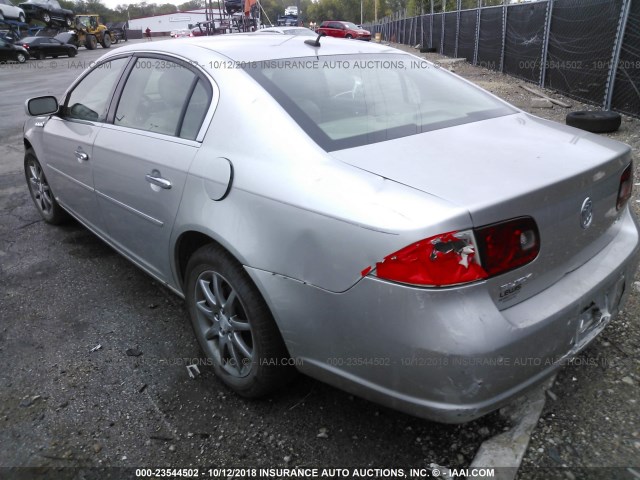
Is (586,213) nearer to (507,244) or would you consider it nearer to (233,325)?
(507,244)

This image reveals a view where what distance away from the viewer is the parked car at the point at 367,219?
1.71 m

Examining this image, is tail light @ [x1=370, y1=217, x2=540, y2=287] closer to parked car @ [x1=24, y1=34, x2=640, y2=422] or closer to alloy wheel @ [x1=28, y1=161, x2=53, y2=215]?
parked car @ [x1=24, y1=34, x2=640, y2=422]

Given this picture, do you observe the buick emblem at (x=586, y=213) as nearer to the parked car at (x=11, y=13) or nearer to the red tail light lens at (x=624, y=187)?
the red tail light lens at (x=624, y=187)

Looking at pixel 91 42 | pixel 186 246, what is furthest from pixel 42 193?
pixel 91 42

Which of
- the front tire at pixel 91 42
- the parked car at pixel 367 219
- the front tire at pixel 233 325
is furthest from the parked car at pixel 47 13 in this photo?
the front tire at pixel 233 325

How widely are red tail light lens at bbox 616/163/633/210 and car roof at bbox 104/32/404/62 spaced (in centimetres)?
153

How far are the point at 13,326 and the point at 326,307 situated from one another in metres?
2.44

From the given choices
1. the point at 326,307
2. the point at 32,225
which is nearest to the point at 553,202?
the point at 326,307

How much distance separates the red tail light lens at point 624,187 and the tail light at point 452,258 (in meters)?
0.90

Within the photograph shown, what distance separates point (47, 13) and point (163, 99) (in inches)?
1746

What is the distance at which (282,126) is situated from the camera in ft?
7.19

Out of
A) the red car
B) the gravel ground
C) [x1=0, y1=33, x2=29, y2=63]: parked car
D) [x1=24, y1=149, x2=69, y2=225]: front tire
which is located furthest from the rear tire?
the red car

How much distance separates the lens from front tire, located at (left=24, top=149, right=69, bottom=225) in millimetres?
4703

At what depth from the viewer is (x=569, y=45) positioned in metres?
9.85
